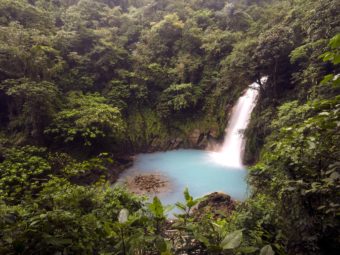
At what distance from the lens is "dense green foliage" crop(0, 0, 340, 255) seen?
190 centimetres

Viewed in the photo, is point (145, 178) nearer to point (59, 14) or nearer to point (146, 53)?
point (146, 53)

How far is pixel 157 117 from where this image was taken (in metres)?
14.4

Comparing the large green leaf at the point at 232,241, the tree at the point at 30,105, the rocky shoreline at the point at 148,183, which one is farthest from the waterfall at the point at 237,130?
the large green leaf at the point at 232,241

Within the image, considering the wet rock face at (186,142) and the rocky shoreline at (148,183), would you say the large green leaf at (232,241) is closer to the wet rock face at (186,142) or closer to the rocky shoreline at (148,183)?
the rocky shoreline at (148,183)

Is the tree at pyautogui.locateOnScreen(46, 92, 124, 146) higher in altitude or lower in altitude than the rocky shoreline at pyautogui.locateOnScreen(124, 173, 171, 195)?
higher

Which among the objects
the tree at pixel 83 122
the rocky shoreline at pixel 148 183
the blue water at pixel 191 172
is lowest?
the rocky shoreline at pixel 148 183

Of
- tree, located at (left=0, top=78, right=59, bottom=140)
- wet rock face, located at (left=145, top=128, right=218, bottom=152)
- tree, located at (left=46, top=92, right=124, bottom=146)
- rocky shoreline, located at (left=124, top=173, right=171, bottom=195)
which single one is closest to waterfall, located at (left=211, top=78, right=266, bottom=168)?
wet rock face, located at (left=145, top=128, right=218, bottom=152)

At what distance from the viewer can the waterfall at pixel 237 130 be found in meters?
12.0

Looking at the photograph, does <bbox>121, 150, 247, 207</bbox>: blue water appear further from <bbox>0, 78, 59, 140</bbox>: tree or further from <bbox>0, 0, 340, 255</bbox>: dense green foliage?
<bbox>0, 78, 59, 140</bbox>: tree

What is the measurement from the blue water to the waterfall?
0.57m

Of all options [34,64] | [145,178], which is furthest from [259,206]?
[34,64]

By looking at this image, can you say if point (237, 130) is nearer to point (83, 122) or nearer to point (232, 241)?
point (83, 122)

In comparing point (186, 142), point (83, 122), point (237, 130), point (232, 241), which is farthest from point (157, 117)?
point (232, 241)

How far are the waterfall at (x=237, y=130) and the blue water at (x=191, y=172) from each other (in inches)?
22.6
